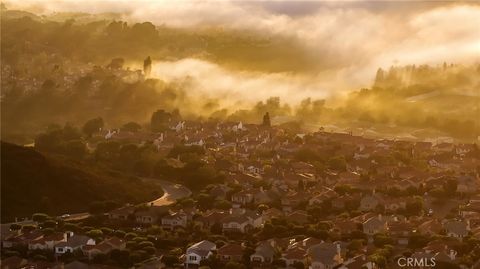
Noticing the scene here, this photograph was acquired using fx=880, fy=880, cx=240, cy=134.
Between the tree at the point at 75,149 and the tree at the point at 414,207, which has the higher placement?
the tree at the point at 75,149

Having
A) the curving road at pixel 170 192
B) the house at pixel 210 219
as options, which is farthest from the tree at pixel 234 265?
the curving road at pixel 170 192

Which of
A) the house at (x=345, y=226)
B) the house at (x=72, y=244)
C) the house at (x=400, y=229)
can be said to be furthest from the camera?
the house at (x=345, y=226)

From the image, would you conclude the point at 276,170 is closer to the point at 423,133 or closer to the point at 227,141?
the point at 227,141

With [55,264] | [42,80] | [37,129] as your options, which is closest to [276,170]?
[55,264]

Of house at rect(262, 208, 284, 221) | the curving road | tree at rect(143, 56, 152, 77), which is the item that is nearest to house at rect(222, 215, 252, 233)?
house at rect(262, 208, 284, 221)

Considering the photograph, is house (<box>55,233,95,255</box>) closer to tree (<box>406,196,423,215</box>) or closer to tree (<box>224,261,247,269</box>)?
tree (<box>224,261,247,269</box>)

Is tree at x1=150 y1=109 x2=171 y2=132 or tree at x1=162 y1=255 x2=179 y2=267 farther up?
tree at x1=150 y1=109 x2=171 y2=132

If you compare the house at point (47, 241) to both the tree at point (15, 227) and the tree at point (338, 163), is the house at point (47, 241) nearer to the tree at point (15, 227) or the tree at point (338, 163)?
the tree at point (15, 227)
